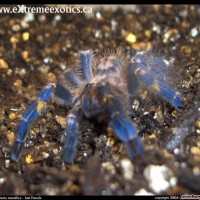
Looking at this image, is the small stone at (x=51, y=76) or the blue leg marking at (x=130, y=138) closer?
the blue leg marking at (x=130, y=138)

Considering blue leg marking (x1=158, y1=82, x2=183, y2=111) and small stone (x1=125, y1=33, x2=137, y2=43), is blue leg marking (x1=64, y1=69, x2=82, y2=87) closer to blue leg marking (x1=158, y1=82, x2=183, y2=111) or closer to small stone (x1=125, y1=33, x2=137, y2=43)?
blue leg marking (x1=158, y1=82, x2=183, y2=111)

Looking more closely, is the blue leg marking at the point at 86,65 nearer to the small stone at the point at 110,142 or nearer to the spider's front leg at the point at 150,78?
the spider's front leg at the point at 150,78

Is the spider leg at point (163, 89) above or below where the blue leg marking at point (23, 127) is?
above

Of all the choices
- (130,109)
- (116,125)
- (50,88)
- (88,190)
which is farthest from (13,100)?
(88,190)

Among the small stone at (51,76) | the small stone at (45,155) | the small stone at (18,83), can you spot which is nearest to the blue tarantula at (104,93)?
the small stone at (45,155)

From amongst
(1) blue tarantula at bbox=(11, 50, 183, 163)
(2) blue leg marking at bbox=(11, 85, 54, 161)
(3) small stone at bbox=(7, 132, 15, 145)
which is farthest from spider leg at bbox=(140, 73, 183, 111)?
(3) small stone at bbox=(7, 132, 15, 145)

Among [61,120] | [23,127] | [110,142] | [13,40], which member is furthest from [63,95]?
[13,40]

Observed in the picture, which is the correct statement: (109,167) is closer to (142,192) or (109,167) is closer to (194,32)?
(142,192)

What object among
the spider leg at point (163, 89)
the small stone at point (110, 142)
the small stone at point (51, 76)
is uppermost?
the small stone at point (51, 76)
